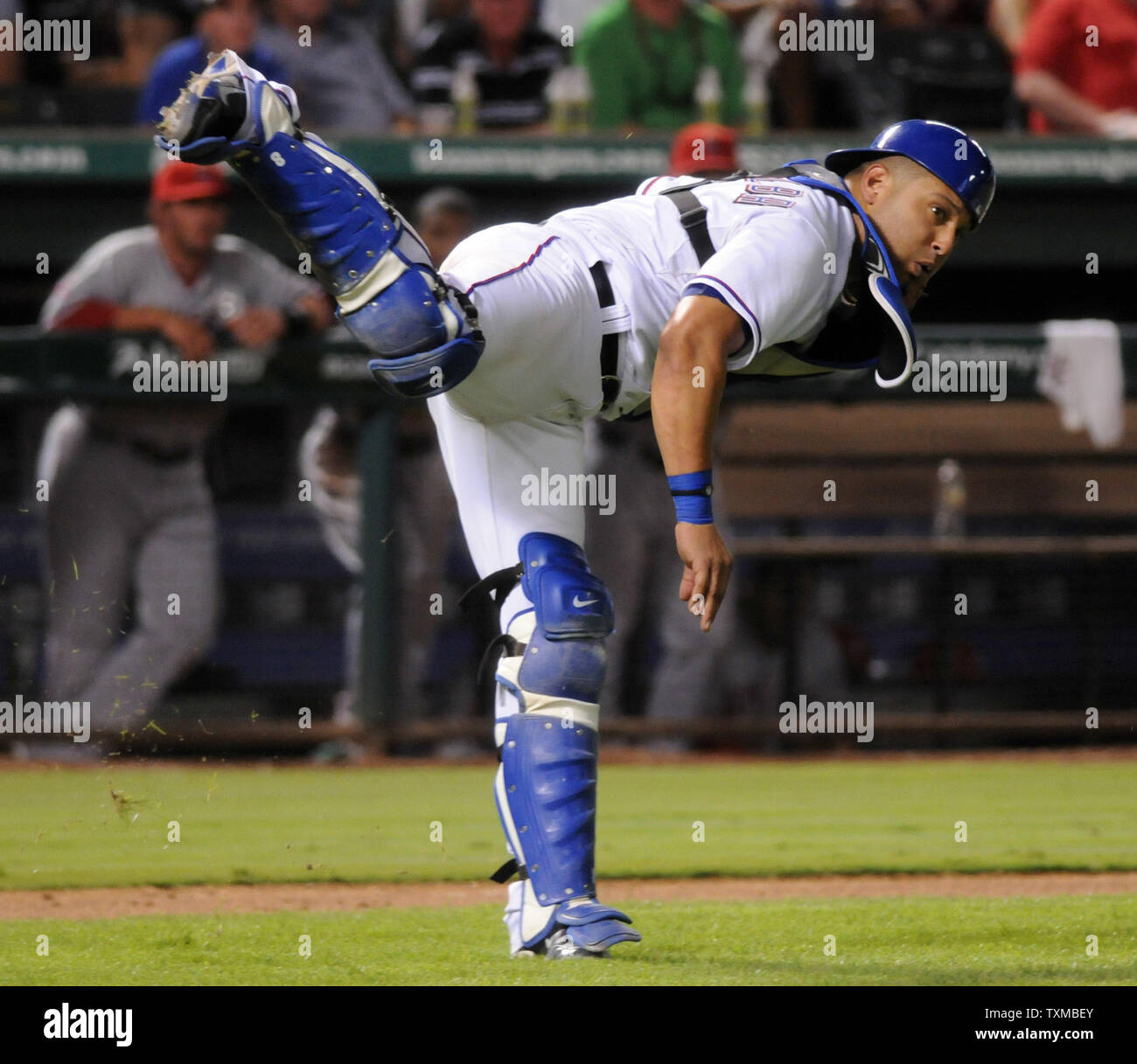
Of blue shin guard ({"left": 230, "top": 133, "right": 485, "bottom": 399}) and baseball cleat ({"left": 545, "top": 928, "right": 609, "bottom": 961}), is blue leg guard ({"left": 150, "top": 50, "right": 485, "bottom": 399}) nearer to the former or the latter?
blue shin guard ({"left": 230, "top": 133, "right": 485, "bottom": 399})

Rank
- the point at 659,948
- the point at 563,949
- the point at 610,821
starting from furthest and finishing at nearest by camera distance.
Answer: the point at 610,821
the point at 659,948
the point at 563,949

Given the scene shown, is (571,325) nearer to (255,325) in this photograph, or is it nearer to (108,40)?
(255,325)

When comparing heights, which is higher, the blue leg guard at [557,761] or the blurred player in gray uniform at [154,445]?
the blurred player in gray uniform at [154,445]

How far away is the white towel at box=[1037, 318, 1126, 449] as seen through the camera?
7.73 m

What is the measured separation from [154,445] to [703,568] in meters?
4.65

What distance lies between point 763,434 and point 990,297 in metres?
1.72

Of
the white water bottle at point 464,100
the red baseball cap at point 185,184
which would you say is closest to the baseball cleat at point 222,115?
the red baseball cap at point 185,184

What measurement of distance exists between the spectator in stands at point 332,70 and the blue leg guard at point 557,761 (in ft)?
18.5

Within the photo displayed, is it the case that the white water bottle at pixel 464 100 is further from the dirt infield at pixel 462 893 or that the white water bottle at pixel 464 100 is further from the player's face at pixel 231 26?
the dirt infield at pixel 462 893

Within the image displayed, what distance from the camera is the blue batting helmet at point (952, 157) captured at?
3.45 meters

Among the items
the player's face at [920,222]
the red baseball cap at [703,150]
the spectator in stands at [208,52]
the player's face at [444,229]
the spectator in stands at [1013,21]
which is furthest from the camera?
the spectator in stands at [1013,21]

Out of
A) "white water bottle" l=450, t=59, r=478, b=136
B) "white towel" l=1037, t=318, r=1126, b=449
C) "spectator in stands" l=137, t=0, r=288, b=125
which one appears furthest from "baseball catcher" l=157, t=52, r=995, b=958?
"white water bottle" l=450, t=59, r=478, b=136

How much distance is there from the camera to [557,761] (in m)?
3.40

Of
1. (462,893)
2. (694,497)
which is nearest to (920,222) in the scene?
(694,497)
